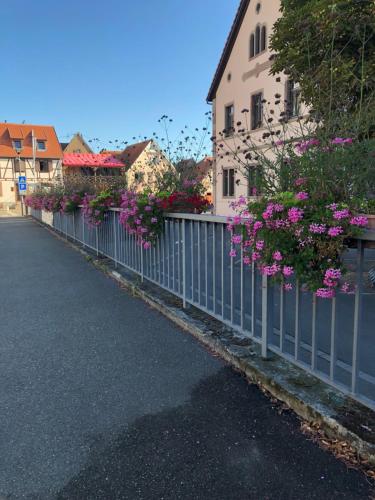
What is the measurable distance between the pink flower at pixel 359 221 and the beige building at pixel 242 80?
14951 mm

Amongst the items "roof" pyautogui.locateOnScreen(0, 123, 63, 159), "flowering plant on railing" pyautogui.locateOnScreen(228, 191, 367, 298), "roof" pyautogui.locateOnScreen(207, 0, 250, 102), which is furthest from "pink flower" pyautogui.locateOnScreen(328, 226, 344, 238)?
"roof" pyautogui.locateOnScreen(0, 123, 63, 159)

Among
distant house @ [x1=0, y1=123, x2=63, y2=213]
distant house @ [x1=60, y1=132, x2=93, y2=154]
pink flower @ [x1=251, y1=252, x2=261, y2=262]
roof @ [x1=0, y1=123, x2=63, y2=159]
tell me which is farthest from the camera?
distant house @ [x1=60, y1=132, x2=93, y2=154]

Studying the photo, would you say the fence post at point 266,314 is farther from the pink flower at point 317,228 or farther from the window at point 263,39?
the window at point 263,39

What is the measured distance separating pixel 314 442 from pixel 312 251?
1133 mm

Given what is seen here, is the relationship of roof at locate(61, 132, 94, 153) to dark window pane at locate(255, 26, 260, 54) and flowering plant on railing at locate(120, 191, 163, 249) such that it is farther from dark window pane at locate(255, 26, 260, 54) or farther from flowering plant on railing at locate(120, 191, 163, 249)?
flowering plant on railing at locate(120, 191, 163, 249)

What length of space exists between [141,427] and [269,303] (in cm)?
135

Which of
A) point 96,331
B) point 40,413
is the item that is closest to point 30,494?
point 40,413

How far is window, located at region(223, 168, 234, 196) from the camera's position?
Answer: 839 inches

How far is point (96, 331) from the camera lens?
4.58 meters

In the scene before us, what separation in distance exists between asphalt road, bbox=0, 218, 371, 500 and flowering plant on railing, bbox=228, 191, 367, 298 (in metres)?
0.95

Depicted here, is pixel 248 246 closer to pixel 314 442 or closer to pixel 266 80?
pixel 314 442

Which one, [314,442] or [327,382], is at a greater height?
[327,382]

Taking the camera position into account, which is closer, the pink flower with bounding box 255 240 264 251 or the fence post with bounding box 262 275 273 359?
the pink flower with bounding box 255 240 264 251

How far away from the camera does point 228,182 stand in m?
21.7
